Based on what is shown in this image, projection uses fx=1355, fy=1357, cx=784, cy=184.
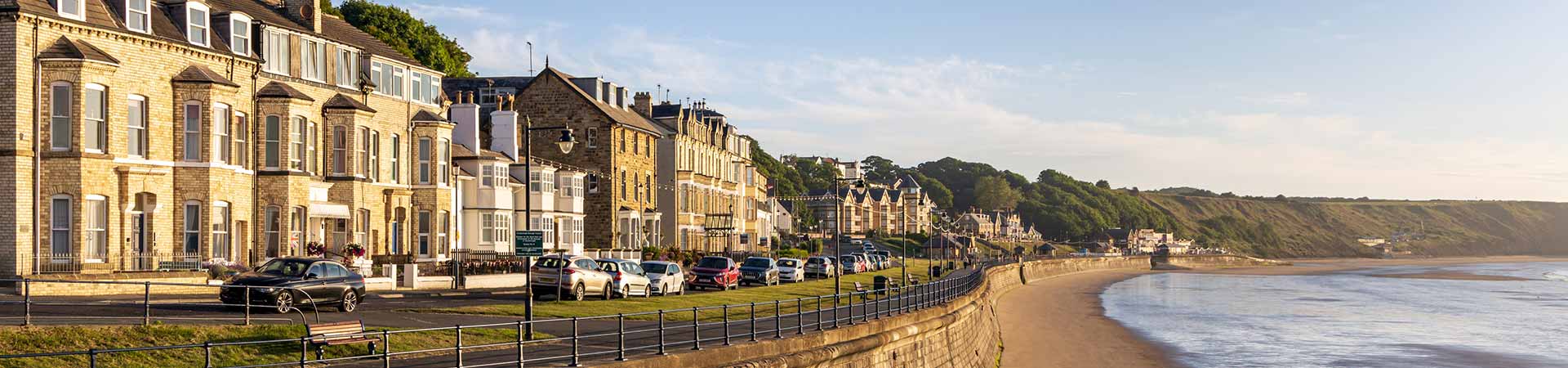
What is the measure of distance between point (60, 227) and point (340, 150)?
13166 millimetres

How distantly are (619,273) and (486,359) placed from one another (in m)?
20.9

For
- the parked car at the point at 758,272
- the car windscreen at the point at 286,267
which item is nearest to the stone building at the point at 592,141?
the parked car at the point at 758,272

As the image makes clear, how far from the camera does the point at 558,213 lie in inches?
2648

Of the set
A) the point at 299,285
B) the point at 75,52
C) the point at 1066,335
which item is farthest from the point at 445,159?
the point at 1066,335

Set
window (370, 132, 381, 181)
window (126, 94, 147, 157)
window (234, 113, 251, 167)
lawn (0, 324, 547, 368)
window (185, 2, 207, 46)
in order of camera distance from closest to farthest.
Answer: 1. lawn (0, 324, 547, 368)
2. window (126, 94, 147, 157)
3. window (185, 2, 207, 46)
4. window (234, 113, 251, 167)
5. window (370, 132, 381, 181)

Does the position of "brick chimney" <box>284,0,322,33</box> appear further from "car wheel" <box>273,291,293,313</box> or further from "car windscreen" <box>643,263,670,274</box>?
"car wheel" <box>273,291,293,313</box>

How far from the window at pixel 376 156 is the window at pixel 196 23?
33.9ft

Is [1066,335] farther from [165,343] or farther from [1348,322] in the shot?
[165,343]

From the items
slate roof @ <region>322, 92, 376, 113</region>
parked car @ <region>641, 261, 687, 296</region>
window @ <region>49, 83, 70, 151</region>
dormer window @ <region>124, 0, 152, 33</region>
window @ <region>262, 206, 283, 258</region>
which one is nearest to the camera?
window @ <region>49, 83, 70, 151</region>

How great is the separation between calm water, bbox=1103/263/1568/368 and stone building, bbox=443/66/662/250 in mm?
27174

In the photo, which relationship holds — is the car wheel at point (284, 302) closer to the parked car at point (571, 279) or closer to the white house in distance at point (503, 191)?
the parked car at point (571, 279)

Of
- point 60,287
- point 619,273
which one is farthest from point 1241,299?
point 60,287

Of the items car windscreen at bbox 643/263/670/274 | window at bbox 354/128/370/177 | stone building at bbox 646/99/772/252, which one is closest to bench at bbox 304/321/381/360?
car windscreen at bbox 643/263/670/274

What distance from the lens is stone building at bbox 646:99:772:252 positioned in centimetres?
8562
